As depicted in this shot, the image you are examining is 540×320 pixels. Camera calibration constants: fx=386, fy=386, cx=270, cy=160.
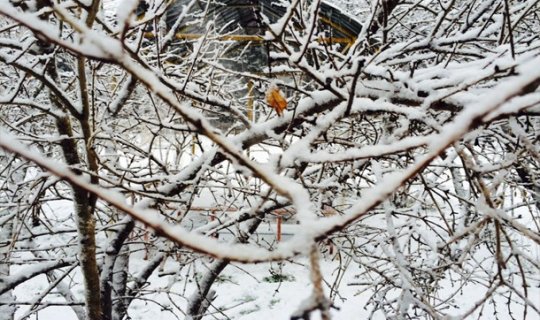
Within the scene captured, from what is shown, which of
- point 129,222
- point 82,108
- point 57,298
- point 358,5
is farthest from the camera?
point 358,5

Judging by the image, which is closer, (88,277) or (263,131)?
(263,131)

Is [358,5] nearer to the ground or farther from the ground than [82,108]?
farther from the ground

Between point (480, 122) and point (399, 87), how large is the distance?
1.40 meters

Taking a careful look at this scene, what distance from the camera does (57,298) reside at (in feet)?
28.3

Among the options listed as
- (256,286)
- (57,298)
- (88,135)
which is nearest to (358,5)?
(256,286)

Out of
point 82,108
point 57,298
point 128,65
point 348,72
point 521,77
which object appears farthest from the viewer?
point 57,298

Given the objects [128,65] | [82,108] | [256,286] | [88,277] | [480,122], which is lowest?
[480,122]

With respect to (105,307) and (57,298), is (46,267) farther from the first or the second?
(57,298)

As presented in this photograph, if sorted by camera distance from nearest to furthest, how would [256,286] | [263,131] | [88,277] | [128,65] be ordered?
[128,65], [263,131], [88,277], [256,286]

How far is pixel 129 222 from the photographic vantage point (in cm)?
284

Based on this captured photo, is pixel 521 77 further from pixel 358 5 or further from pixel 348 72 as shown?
pixel 358 5

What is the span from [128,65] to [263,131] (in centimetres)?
155

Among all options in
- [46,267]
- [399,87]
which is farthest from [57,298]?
[399,87]

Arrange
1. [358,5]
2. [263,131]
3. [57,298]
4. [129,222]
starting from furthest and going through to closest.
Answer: [358,5]
[57,298]
[129,222]
[263,131]
